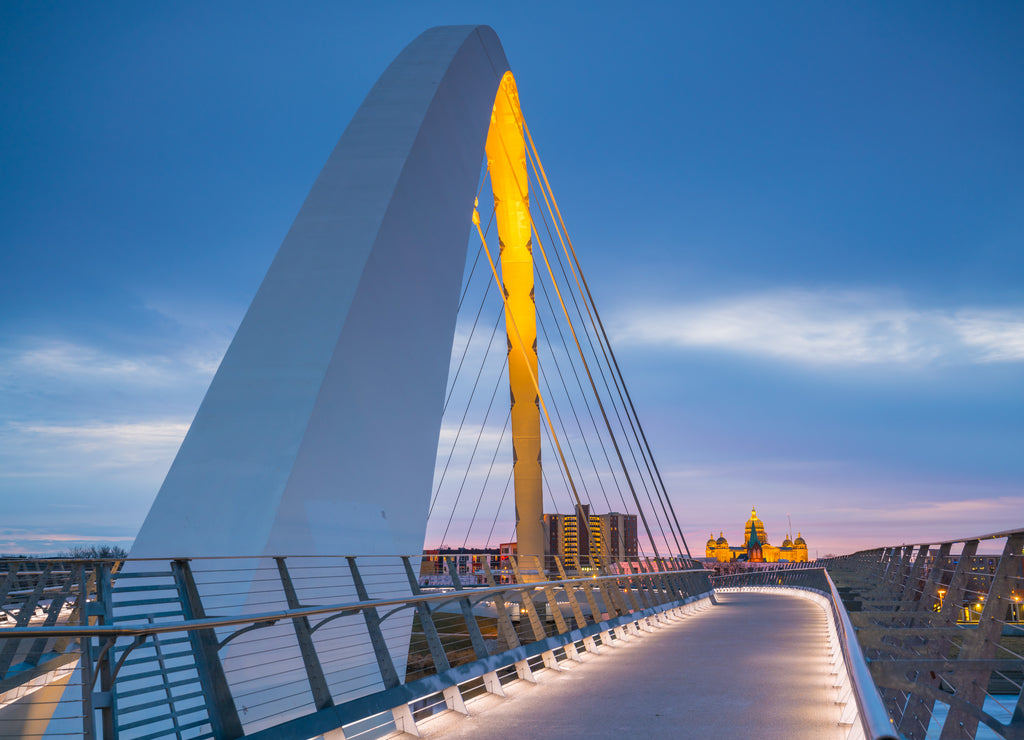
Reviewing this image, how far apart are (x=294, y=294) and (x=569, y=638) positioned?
510 centimetres

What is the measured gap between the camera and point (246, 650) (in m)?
7.28

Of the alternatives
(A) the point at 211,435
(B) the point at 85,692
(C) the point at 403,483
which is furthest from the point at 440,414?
(B) the point at 85,692

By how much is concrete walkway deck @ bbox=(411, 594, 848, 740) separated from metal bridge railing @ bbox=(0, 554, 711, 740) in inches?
12.7

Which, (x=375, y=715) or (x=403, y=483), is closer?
(x=375, y=715)

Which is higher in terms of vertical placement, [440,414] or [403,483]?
[440,414]

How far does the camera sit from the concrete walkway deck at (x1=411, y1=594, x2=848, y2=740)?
5.53 metres

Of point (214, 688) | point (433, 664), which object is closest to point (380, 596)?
point (433, 664)

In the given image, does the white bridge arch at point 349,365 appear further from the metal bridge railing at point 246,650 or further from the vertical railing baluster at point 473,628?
the vertical railing baluster at point 473,628

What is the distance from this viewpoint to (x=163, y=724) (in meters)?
7.29

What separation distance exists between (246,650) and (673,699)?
3.46 meters

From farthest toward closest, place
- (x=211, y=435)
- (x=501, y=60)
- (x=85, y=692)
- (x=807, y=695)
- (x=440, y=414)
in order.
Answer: (x=501, y=60), (x=440, y=414), (x=211, y=435), (x=807, y=695), (x=85, y=692)

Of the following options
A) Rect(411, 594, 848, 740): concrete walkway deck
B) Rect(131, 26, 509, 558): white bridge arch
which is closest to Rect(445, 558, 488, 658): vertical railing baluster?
Rect(411, 594, 848, 740): concrete walkway deck

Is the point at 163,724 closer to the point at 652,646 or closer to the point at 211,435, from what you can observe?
the point at 211,435

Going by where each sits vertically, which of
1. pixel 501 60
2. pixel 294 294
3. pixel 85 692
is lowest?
pixel 85 692
